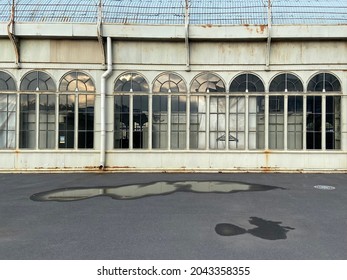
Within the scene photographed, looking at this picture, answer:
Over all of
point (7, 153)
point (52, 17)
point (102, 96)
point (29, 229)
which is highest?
point (52, 17)

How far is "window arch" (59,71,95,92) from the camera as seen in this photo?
45.6 feet

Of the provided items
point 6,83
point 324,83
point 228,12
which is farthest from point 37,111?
point 324,83

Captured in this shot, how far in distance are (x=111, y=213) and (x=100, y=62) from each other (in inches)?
375

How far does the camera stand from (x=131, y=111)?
45.8ft

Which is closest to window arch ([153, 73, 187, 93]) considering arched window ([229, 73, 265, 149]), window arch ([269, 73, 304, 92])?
arched window ([229, 73, 265, 149])

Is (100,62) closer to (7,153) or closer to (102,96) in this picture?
(102,96)

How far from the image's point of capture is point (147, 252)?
15.0 ft

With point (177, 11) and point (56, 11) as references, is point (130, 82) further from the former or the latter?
point (56, 11)

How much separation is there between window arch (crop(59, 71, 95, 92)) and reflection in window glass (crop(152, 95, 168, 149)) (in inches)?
139

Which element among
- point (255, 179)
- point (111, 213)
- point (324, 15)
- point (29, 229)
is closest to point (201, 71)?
point (255, 179)

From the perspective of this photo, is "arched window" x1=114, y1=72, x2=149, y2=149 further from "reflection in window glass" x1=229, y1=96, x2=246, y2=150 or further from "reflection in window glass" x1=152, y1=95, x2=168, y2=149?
"reflection in window glass" x1=229, y1=96, x2=246, y2=150

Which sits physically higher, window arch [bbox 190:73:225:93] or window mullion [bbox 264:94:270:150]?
window arch [bbox 190:73:225:93]

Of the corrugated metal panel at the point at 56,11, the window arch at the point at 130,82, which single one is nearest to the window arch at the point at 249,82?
the window arch at the point at 130,82

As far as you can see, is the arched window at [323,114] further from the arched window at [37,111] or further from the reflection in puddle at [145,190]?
the arched window at [37,111]
